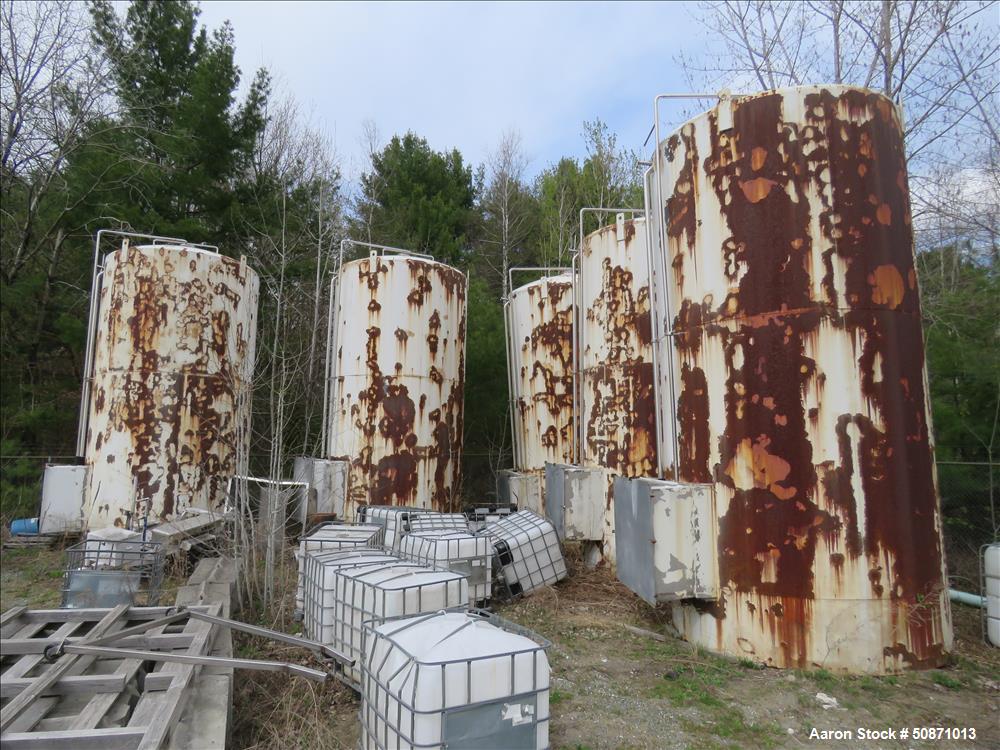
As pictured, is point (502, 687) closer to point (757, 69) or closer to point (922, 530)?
point (922, 530)

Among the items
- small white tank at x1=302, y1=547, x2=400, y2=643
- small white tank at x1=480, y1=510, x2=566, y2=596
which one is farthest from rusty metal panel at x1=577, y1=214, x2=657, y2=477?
small white tank at x1=302, y1=547, x2=400, y2=643

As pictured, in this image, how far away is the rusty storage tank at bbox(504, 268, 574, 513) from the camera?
1146cm

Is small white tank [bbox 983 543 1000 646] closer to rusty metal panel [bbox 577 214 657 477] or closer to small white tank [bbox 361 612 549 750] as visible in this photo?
rusty metal panel [bbox 577 214 657 477]

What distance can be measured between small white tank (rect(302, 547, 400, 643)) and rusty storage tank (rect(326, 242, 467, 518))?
382cm

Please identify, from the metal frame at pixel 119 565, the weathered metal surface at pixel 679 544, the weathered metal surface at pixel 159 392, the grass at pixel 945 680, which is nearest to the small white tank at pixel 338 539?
the metal frame at pixel 119 565

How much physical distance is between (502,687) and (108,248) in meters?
16.0

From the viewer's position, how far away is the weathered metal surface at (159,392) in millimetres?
9945

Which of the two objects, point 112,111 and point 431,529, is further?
point 112,111

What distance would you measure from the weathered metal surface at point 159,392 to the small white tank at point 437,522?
336cm

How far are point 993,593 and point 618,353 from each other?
16.1 ft

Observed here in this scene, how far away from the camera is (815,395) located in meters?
5.48

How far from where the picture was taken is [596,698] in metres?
4.88

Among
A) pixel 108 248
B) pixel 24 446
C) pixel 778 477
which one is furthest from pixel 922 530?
pixel 108 248

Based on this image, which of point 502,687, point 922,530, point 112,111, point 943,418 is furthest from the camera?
point 112,111
